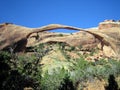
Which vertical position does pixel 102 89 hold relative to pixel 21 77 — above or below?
below

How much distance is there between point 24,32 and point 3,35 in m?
1.69

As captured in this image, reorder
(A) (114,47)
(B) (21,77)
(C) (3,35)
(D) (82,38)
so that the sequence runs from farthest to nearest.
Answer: (D) (82,38) → (C) (3,35) → (A) (114,47) → (B) (21,77)

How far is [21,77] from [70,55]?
18.8 m

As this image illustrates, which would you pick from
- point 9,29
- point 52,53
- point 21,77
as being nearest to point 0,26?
point 9,29

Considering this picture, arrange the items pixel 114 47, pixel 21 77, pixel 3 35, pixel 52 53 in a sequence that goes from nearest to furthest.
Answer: pixel 21 77, pixel 114 47, pixel 3 35, pixel 52 53

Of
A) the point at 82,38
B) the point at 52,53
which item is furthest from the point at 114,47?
the point at 82,38

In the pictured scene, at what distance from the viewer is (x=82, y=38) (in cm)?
3850


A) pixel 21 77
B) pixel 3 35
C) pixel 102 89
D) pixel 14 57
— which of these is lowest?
pixel 102 89

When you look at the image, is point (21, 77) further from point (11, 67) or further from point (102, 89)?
point (102, 89)

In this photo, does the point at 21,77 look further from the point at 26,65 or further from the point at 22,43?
the point at 22,43

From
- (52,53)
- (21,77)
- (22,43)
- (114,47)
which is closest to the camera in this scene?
(21,77)

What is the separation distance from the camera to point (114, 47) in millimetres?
17094

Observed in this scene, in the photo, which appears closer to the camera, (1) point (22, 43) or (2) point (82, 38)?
(1) point (22, 43)

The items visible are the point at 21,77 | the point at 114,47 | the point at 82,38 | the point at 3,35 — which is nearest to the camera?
the point at 21,77
